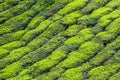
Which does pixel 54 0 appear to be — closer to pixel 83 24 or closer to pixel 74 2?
pixel 74 2

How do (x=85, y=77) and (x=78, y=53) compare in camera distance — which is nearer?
(x=85, y=77)

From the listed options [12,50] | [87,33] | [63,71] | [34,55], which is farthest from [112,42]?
[12,50]

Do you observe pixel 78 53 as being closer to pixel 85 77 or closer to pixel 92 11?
pixel 85 77

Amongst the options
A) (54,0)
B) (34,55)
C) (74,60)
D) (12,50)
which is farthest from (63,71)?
(54,0)

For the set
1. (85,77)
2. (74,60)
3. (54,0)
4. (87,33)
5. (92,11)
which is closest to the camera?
(85,77)

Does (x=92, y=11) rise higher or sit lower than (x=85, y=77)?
higher

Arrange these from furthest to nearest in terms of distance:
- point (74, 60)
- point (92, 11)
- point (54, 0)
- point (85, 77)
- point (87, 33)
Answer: point (54, 0), point (92, 11), point (87, 33), point (74, 60), point (85, 77)
